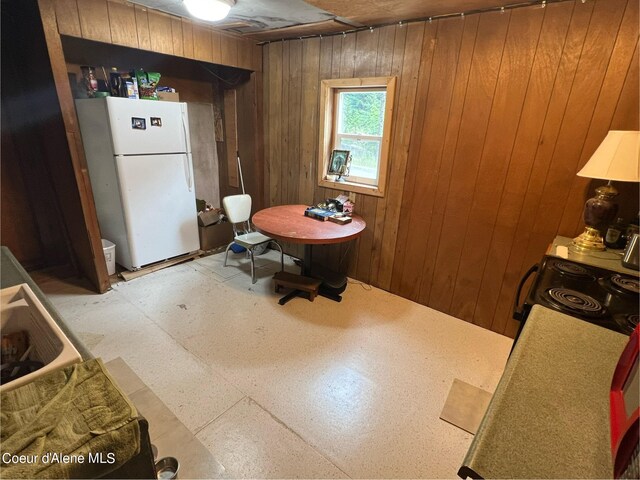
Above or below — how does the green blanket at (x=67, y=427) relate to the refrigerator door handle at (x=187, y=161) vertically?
below

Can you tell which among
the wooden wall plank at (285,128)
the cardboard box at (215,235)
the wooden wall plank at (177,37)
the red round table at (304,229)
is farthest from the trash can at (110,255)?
the wooden wall plank at (177,37)

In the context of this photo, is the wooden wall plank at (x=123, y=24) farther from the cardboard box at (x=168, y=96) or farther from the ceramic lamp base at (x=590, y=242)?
the ceramic lamp base at (x=590, y=242)

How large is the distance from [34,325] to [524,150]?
2629 mm

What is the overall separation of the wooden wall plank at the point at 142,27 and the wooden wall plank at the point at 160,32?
3 cm

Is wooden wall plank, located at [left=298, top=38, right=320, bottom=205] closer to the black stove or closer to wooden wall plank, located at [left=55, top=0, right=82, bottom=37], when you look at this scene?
wooden wall plank, located at [left=55, top=0, right=82, bottom=37]

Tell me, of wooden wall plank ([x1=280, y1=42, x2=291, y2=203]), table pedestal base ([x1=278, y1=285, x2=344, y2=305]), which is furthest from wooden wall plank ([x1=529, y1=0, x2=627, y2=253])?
wooden wall plank ([x1=280, y1=42, x2=291, y2=203])

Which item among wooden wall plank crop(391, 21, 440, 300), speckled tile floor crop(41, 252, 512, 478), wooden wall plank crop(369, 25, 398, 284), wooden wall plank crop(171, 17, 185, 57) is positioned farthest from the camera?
wooden wall plank crop(171, 17, 185, 57)

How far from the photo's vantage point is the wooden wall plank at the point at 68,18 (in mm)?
2152

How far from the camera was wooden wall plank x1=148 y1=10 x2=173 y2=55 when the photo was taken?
2.59 m

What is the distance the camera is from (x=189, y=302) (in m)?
2.73

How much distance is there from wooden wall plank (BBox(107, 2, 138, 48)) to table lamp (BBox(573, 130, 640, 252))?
322 centimetres

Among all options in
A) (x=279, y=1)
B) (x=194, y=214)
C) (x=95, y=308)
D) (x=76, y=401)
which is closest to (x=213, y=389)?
(x=76, y=401)

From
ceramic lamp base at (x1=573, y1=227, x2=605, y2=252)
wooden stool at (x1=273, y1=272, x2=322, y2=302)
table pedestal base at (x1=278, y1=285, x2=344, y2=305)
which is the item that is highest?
ceramic lamp base at (x1=573, y1=227, x2=605, y2=252)

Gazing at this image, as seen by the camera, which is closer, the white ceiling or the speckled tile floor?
the speckled tile floor
